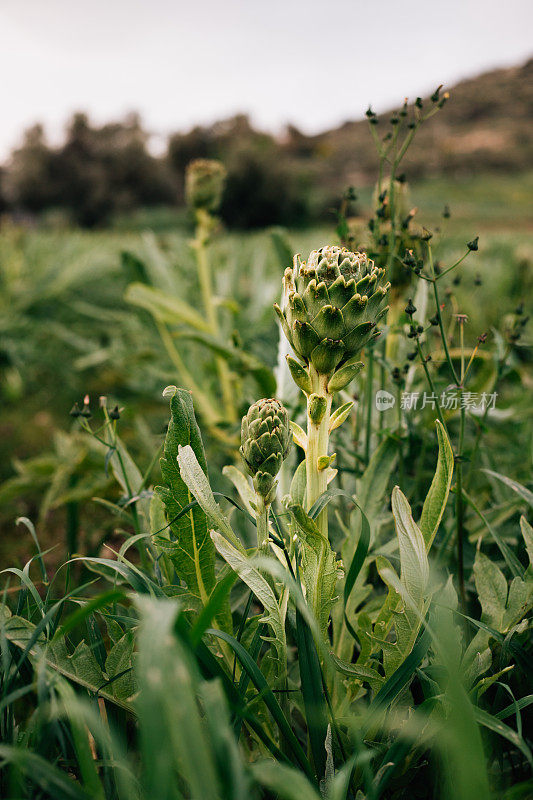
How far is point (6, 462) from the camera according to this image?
1398 mm

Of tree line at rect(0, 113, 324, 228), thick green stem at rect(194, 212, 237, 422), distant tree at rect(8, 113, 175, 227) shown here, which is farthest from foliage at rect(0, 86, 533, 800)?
distant tree at rect(8, 113, 175, 227)

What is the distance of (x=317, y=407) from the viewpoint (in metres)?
0.39

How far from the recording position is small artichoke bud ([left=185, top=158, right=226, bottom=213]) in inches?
45.1

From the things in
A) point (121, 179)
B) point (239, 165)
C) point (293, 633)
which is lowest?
point (293, 633)

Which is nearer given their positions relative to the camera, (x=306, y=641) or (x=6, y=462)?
(x=306, y=641)

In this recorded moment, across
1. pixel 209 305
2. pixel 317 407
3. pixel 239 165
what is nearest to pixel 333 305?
pixel 317 407

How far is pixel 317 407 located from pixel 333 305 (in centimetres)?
8

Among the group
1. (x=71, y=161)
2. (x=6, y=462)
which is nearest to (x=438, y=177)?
(x=71, y=161)

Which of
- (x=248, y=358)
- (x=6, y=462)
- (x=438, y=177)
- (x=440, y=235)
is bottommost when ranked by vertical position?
(x=6, y=462)

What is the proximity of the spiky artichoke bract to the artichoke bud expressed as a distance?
0.07 feet

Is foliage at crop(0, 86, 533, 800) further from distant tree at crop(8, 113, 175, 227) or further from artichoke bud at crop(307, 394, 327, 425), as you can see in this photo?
distant tree at crop(8, 113, 175, 227)

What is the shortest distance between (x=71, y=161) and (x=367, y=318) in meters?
13.0

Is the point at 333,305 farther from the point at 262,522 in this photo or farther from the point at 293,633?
the point at 293,633

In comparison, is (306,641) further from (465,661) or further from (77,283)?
(77,283)
